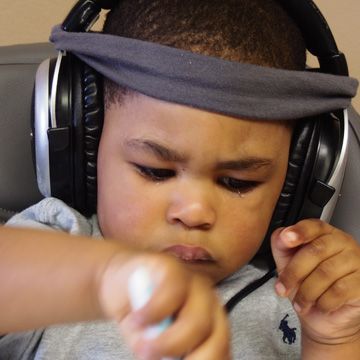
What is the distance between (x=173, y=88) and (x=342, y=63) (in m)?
0.23

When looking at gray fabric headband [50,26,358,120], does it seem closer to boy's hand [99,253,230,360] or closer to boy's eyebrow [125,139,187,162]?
boy's eyebrow [125,139,187,162]

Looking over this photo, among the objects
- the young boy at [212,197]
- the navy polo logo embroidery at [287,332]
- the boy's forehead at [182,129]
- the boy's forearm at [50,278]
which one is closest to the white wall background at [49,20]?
the young boy at [212,197]

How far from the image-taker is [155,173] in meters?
0.71

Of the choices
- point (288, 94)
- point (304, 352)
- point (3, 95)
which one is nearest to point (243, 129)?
point (288, 94)

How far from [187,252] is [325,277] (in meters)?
0.16

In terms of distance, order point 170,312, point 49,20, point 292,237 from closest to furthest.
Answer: point 170,312 < point 292,237 < point 49,20

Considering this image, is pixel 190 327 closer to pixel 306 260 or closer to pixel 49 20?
pixel 306 260

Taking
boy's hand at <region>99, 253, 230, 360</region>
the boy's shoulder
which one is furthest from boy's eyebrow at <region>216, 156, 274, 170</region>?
boy's hand at <region>99, 253, 230, 360</region>

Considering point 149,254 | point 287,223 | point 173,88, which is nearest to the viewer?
point 149,254

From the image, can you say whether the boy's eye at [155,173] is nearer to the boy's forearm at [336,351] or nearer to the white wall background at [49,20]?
the boy's forearm at [336,351]

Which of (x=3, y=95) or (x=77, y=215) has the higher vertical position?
(x=3, y=95)

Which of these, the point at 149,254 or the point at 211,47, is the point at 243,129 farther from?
the point at 149,254

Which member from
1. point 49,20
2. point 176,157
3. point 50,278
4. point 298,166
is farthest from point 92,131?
point 49,20

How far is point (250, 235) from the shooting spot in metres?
0.74
